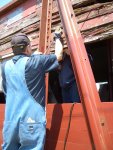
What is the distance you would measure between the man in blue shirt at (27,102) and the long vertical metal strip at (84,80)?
1.53ft

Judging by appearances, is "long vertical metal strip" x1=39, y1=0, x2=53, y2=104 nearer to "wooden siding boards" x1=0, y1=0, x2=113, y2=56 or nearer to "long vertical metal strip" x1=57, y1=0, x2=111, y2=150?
"wooden siding boards" x1=0, y1=0, x2=113, y2=56

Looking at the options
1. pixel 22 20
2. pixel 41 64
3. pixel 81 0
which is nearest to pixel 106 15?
pixel 81 0

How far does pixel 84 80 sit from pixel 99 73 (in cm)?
337

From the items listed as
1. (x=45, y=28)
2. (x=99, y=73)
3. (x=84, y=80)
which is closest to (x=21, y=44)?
(x=45, y=28)

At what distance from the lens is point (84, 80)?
111 inches

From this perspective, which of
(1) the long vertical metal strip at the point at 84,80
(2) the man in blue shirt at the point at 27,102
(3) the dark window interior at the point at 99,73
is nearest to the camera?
(1) the long vertical metal strip at the point at 84,80

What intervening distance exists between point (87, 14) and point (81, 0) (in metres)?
0.32

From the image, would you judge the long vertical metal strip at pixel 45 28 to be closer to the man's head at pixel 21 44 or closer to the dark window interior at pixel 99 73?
the man's head at pixel 21 44

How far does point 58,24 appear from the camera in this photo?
15.8 ft

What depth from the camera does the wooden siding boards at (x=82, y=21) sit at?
4031mm

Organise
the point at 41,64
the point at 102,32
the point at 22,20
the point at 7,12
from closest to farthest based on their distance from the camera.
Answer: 1. the point at 41,64
2. the point at 102,32
3. the point at 22,20
4. the point at 7,12

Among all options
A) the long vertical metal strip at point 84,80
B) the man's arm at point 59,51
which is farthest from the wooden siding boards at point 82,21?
the long vertical metal strip at point 84,80

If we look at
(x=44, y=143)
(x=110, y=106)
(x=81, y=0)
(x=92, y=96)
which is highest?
(x=81, y=0)

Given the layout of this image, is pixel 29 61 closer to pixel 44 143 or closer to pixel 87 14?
pixel 44 143
